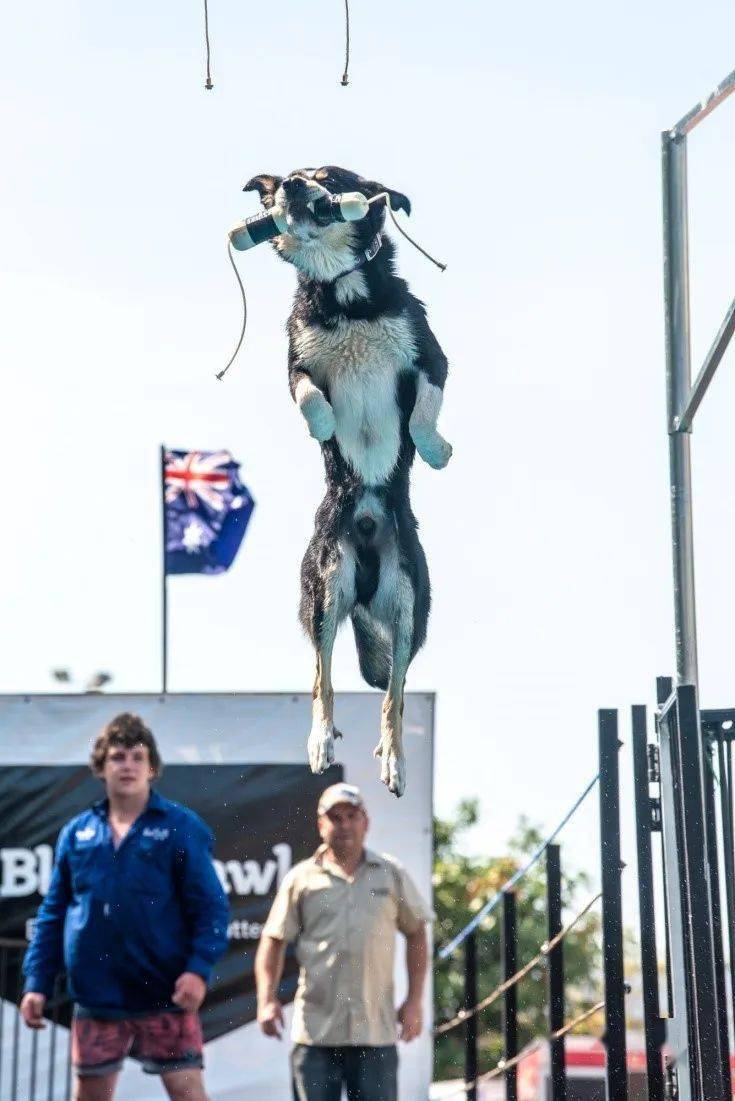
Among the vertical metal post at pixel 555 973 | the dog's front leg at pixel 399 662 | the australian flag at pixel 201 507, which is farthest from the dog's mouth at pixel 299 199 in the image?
the australian flag at pixel 201 507

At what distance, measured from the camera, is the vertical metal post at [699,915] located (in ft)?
23.8

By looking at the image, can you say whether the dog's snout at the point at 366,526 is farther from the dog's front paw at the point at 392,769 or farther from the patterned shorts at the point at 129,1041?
the patterned shorts at the point at 129,1041

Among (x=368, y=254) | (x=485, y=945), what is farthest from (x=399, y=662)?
(x=485, y=945)

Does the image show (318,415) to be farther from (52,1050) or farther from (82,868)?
(52,1050)

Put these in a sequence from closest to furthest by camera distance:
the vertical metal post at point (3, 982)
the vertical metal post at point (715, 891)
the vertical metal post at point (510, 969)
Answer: the vertical metal post at point (715, 891), the vertical metal post at point (510, 969), the vertical metal post at point (3, 982)

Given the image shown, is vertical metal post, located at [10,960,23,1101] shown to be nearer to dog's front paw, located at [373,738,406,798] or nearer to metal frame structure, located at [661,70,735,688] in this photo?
metal frame structure, located at [661,70,735,688]

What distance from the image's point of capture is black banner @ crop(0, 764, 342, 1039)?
40.1 ft

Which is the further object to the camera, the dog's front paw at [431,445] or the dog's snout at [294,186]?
the dog's front paw at [431,445]

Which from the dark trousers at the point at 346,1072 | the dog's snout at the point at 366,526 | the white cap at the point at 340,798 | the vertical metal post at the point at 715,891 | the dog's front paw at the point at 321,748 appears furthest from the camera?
the white cap at the point at 340,798

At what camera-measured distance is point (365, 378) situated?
6.08m

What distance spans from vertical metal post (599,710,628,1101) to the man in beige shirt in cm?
118

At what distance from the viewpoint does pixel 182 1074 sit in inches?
352

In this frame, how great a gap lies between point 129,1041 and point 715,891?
10.4 ft

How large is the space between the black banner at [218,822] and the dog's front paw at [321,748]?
21.2 feet
